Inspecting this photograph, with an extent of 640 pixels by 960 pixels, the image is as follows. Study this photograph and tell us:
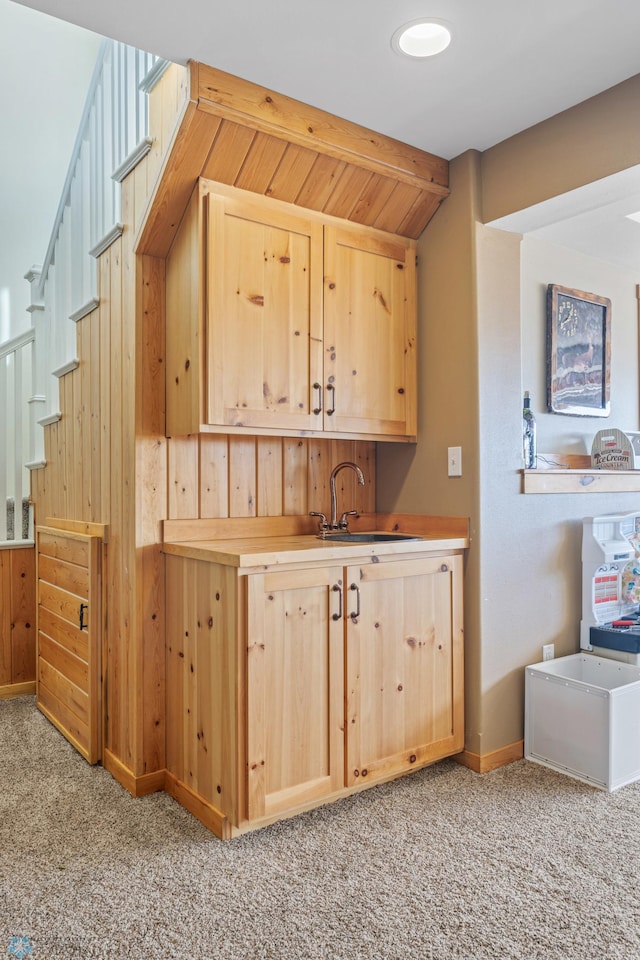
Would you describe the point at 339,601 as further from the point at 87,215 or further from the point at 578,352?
the point at 87,215

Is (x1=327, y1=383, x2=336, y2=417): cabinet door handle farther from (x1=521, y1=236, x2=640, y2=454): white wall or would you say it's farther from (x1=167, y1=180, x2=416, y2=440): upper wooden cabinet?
(x1=521, y1=236, x2=640, y2=454): white wall

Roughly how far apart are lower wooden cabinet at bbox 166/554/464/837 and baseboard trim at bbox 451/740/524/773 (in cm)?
7

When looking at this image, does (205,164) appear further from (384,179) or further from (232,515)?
(232,515)

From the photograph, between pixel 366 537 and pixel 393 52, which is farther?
pixel 366 537

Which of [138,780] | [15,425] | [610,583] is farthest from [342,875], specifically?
[15,425]

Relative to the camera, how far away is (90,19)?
6.05 feet

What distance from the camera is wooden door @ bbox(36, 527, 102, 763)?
2.70 meters

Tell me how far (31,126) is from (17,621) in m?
3.25

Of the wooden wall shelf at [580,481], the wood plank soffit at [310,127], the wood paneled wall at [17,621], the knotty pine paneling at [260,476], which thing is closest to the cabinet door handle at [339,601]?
the knotty pine paneling at [260,476]

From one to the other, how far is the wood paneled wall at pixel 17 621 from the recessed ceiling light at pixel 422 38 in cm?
297

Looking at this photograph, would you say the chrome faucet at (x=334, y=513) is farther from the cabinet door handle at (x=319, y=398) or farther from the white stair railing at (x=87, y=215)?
the white stair railing at (x=87, y=215)

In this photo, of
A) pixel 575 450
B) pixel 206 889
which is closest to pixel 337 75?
pixel 575 450

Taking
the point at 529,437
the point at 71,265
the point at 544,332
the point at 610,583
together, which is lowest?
the point at 610,583

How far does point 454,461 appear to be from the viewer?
2.68m
